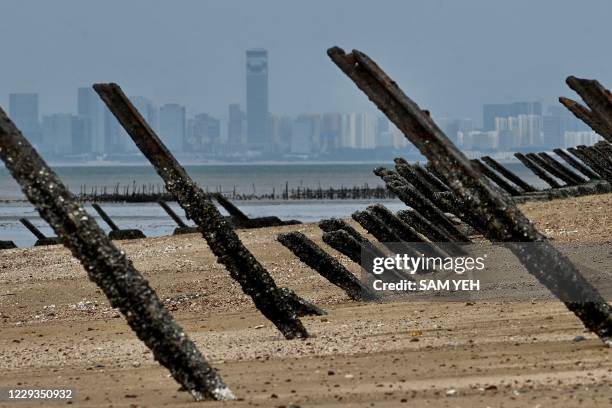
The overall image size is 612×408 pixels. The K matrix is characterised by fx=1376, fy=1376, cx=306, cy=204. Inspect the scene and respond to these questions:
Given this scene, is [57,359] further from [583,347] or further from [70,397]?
[583,347]

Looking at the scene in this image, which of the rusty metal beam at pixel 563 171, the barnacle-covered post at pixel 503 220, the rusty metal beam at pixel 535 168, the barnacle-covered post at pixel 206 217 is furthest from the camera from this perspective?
the rusty metal beam at pixel 563 171

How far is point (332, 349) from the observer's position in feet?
33.7

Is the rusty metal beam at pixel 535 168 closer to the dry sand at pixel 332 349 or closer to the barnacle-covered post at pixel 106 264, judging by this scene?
the dry sand at pixel 332 349

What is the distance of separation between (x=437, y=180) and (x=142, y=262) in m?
5.50

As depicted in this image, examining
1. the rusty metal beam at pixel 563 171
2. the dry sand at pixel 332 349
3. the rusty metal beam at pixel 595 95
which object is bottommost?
the dry sand at pixel 332 349

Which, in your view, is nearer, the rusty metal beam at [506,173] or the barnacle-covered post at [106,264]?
the barnacle-covered post at [106,264]

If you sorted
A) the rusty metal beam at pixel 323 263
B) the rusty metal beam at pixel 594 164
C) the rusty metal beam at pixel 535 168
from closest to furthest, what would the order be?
the rusty metal beam at pixel 323 263
the rusty metal beam at pixel 594 164
the rusty metal beam at pixel 535 168

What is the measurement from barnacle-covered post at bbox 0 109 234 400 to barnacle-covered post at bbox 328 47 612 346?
2.26 meters

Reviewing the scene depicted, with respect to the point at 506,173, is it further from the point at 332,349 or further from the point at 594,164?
the point at 332,349

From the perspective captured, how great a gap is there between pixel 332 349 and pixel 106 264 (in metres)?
2.81

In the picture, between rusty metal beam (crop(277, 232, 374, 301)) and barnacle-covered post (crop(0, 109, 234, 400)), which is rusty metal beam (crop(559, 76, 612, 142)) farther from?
barnacle-covered post (crop(0, 109, 234, 400))

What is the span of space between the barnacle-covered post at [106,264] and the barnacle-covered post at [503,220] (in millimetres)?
2264

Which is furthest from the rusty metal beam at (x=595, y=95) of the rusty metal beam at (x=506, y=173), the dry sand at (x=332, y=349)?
the rusty metal beam at (x=506, y=173)

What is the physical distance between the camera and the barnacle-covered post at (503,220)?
905 centimetres
